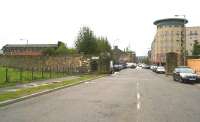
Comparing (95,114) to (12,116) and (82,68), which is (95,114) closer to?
(12,116)

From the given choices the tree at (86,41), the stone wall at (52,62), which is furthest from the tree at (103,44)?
the stone wall at (52,62)

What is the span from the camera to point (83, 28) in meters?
75.3

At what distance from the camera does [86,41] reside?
74250 mm

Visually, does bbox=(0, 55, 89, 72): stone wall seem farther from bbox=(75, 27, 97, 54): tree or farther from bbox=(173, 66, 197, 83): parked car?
bbox=(173, 66, 197, 83): parked car

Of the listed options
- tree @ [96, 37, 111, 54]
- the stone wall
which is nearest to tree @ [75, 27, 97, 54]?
tree @ [96, 37, 111, 54]

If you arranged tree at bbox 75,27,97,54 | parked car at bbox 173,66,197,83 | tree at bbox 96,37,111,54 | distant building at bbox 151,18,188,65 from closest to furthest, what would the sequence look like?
parked car at bbox 173,66,197,83, tree at bbox 75,27,97,54, tree at bbox 96,37,111,54, distant building at bbox 151,18,188,65

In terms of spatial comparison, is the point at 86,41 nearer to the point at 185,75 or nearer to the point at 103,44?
the point at 103,44

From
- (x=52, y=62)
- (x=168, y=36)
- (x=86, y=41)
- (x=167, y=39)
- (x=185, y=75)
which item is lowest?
(x=185, y=75)

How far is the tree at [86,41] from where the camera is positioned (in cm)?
7391

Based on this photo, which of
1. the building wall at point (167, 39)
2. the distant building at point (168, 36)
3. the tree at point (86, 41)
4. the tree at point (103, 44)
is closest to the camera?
the tree at point (86, 41)

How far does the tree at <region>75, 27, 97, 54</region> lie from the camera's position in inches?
2910

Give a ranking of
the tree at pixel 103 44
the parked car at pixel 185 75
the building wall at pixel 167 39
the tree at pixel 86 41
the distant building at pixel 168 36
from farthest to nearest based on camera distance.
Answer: the building wall at pixel 167 39 < the distant building at pixel 168 36 < the tree at pixel 103 44 < the tree at pixel 86 41 < the parked car at pixel 185 75

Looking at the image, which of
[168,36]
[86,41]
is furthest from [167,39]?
[86,41]

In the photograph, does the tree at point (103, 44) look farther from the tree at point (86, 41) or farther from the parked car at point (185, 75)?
the parked car at point (185, 75)
